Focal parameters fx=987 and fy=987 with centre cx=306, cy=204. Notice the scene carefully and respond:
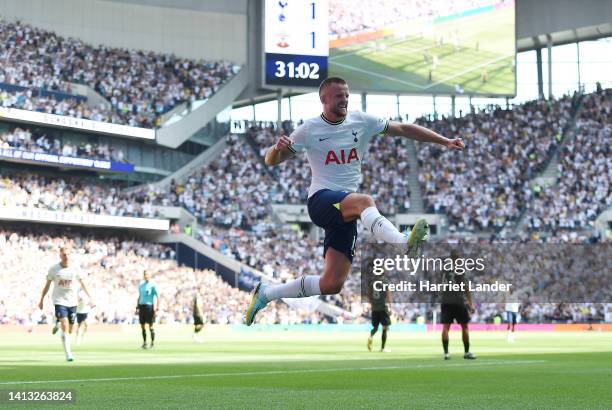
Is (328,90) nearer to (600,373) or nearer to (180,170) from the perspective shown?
(600,373)

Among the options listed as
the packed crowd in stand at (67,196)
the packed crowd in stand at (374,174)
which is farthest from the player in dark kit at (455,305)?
the packed crowd in stand at (374,174)

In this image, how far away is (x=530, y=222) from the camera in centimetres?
6300

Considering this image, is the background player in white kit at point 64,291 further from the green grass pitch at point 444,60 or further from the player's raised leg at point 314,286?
the green grass pitch at point 444,60

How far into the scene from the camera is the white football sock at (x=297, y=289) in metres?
12.0

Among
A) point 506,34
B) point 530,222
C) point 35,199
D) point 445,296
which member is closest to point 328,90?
point 445,296

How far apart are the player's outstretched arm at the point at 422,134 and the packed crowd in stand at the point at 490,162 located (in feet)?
174

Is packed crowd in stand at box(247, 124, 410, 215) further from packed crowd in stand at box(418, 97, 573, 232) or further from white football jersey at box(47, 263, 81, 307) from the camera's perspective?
white football jersey at box(47, 263, 81, 307)

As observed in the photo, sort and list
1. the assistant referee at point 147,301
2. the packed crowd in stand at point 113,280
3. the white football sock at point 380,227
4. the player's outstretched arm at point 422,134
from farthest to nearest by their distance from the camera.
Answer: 1. the packed crowd in stand at point 113,280
2. the assistant referee at point 147,301
3. the player's outstretched arm at point 422,134
4. the white football sock at point 380,227

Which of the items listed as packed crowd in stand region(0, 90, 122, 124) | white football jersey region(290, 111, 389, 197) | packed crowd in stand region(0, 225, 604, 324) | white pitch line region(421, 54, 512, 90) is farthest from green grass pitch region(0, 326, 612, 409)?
white pitch line region(421, 54, 512, 90)

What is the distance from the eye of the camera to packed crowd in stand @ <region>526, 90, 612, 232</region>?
6256cm

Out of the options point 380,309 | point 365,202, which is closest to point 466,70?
point 380,309

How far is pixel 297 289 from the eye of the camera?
1219 cm

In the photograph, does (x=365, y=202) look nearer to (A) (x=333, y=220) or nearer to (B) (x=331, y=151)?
(A) (x=333, y=220)

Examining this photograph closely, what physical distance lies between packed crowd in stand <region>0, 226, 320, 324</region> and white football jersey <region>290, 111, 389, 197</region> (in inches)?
1457
